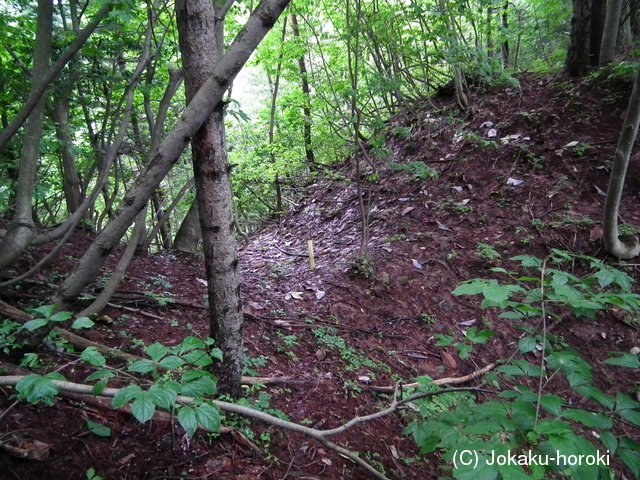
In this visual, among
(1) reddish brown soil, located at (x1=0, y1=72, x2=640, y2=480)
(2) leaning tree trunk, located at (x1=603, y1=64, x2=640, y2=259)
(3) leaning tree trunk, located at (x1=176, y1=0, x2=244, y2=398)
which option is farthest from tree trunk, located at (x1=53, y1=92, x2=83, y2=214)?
(2) leaning tree trunk, located at (x1=603, y1=64, x2=640, y2=259)

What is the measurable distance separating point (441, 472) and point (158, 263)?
4.08 m

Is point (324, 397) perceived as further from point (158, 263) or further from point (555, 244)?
point (555, 244)

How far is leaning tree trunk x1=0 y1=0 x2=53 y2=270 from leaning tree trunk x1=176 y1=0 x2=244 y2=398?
166cm

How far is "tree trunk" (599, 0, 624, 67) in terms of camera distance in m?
5.75

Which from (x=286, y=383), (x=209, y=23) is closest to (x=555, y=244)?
(x=286, y=383)

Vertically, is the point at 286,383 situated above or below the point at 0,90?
below

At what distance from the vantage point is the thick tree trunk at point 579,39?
625 centimetres

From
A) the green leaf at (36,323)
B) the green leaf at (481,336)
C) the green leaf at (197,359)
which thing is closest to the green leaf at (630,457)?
the green leaf at (481,336)

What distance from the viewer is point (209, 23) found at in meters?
1.97

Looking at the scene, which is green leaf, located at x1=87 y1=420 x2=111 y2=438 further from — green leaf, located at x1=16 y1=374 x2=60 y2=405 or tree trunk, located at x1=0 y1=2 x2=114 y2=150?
tree trunk, located at x1=0 y1=2 x2=114 y2=150

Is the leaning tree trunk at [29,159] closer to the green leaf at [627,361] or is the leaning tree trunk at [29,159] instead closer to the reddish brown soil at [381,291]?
the reddish brown soil at [381,291]

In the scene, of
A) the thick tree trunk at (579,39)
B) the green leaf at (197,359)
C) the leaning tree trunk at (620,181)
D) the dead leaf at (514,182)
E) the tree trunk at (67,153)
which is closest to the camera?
the green leaf at (197,359)

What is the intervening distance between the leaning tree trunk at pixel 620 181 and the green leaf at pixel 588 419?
11.3 ft

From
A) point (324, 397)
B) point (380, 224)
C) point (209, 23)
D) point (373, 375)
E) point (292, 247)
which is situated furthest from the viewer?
point (292, 247)
